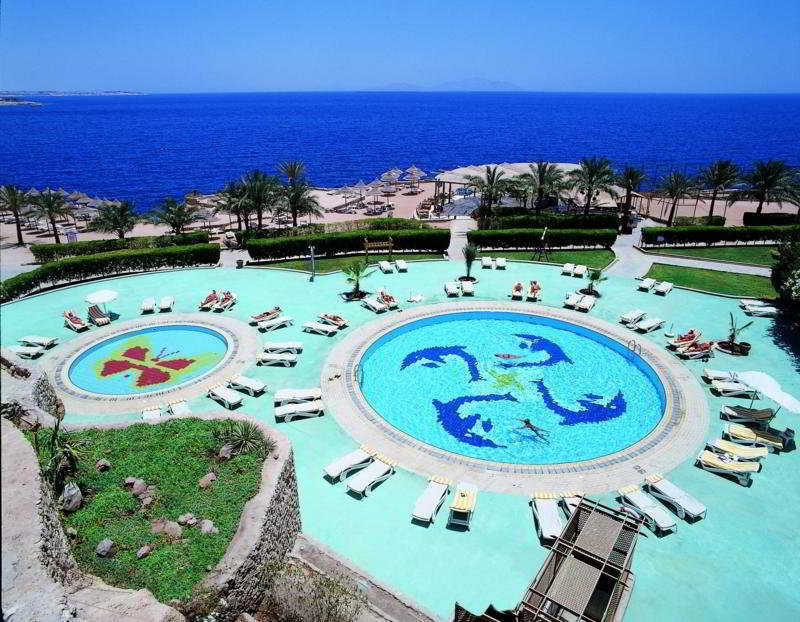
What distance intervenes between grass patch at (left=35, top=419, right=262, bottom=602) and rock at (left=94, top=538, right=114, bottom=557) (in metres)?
0.10

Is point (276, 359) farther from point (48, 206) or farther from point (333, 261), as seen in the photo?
point (48, 206)

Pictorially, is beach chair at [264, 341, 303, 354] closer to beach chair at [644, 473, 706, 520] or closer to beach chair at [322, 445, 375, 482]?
beach chair at [322, 445, 375, 482]

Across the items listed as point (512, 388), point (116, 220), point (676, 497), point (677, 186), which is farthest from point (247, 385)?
point (677, 186)

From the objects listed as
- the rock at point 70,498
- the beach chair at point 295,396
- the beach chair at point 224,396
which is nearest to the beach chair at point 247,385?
the beach chair at point 224,396

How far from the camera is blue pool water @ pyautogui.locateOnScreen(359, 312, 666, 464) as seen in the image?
1834 cm

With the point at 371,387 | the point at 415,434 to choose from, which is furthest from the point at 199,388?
the point at 415,434

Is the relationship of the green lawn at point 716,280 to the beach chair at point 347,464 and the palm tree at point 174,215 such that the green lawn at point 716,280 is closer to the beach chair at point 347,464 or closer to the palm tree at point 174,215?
the beach chair at point 347,464

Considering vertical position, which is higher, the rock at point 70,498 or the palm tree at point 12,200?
the palm tree at point 12,200

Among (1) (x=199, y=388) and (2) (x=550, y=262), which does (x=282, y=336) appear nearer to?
(1) (x=199, y=388)

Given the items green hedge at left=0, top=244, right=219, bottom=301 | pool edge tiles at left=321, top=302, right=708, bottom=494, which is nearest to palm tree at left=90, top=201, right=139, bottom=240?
green hedge at left=0, top=244, right=219, bottom=301

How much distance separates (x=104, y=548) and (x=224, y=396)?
9.07 meters

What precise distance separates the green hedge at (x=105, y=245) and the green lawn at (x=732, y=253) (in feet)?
121

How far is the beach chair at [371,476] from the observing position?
14953 mm

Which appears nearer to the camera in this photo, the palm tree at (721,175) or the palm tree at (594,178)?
the palm tree at (594,178)
